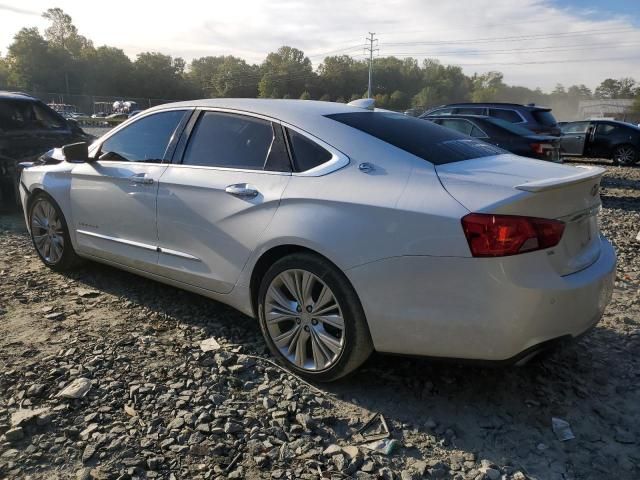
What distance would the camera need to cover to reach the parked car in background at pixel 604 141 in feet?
52.4

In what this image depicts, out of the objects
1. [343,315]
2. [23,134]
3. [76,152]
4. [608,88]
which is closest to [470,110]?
[23,134]

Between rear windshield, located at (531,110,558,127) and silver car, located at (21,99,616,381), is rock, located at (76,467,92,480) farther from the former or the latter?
rear windshield, located at (531,110,558,127)

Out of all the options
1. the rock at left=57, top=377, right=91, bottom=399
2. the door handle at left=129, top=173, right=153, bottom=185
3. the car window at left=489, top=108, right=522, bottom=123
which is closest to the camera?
the rock at left=57, top=377, right=91, bottom=399

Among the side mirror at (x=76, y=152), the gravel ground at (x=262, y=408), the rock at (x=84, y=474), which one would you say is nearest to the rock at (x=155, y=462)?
the gravel ground at (x=262, y=408)

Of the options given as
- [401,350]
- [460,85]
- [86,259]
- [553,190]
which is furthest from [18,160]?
[460,85]

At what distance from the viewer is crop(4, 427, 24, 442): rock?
99.3 inches

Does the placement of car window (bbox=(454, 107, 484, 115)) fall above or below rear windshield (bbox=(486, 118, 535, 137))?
above

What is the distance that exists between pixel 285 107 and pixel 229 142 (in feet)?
1.43

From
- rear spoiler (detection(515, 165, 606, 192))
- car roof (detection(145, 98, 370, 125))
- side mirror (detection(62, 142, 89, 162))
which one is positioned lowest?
side mirror (detection(62, 142, 89, 162))

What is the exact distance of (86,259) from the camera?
4770mm

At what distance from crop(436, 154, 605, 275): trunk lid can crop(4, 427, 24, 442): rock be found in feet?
7.75

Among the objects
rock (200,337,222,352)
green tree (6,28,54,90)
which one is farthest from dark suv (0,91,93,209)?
green tree (6,28,54,90)

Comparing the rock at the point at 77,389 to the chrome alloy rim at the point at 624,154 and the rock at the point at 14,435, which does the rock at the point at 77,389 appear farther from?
the chrome alloy rim at the point at 624,154

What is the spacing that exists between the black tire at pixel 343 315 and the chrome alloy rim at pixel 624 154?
16277mm
